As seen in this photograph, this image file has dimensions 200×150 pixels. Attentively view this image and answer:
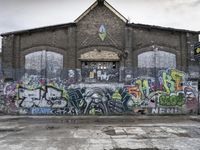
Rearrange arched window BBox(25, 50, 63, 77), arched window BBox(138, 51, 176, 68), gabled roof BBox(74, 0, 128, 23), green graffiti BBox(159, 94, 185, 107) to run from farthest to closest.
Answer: gabled roof BBox(74, 0, 128, 23) < arched window BBox(138, 51, 176, 68) < arched window BBox(25, 50, 63, 77) < green graffiti BBox(159, 94, 185, 107)

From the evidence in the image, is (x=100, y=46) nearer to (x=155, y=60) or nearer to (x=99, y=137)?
(x=155, y=60)

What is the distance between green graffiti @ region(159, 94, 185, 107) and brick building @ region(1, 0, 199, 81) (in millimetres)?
2355

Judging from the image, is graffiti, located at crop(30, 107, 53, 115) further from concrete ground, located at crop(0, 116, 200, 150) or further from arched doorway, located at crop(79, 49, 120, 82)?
concrete ground, located at crop(0, 116, 200, 150)

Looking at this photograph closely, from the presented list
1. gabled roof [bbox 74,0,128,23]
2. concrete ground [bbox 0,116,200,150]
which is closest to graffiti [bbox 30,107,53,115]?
concrete ground [bbox 0,116,200,150]

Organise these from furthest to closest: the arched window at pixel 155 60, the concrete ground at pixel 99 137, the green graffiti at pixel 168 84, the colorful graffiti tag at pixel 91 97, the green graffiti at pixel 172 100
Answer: the arched window at pixel 155 60 → the green graffiti at pixel 168 84 → the green graffiti at pixel 172 100 → the colorful graffiti tag at pixel 91 97 → the concrete ground at pixel 99 137

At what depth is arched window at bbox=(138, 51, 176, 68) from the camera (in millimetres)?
20094

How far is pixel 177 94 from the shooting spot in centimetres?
1870

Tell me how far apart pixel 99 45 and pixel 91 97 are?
4019 millimetres

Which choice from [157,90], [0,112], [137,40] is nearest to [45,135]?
[0,112]

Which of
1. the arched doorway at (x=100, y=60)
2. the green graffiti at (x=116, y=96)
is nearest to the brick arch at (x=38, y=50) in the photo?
the arched doorway at (x=100, y=60)

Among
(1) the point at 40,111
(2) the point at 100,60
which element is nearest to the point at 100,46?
(2) the point at 100,60

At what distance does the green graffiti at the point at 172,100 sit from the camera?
1855 centimetres

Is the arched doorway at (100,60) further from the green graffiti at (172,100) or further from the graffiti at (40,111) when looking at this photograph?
the green graffiti at (172,100)

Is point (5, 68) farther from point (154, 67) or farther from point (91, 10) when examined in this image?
point (154, 67)
